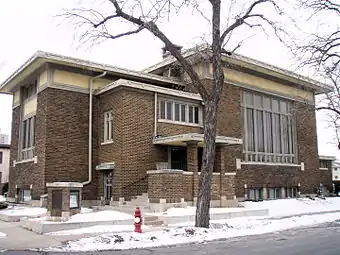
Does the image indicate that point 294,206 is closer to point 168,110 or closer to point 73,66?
point 168,110

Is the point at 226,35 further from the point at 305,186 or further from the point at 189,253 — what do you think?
the point at 305,186

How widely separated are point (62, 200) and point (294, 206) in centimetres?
1365

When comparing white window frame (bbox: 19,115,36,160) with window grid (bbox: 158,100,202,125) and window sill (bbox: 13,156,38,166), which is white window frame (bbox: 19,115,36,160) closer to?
window sill (bbox: 13,156,38,166)

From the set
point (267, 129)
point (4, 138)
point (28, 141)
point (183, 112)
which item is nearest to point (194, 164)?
point (183, 112)

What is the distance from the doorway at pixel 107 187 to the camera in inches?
848

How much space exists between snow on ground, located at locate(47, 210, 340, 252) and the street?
67 cm

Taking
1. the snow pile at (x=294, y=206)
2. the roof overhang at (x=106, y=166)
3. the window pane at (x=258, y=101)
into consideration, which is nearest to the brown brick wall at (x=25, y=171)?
the roof overhang at (x=106, y=166)

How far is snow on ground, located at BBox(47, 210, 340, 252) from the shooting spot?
448 inches

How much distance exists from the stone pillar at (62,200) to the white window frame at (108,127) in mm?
6198

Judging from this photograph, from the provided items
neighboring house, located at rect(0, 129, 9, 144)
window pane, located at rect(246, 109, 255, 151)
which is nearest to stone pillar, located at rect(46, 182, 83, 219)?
window pane, located at rect(246, 109, 255, 151)

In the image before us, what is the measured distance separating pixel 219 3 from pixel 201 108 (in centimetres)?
992

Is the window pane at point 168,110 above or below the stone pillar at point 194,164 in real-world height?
above

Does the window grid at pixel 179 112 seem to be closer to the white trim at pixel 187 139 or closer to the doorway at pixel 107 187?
the white trim at pixel 187 139

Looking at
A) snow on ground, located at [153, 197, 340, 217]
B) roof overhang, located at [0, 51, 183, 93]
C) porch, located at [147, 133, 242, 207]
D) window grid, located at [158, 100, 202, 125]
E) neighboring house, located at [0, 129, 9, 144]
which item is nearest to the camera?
porch, located at [147, 133, 242, 207]
